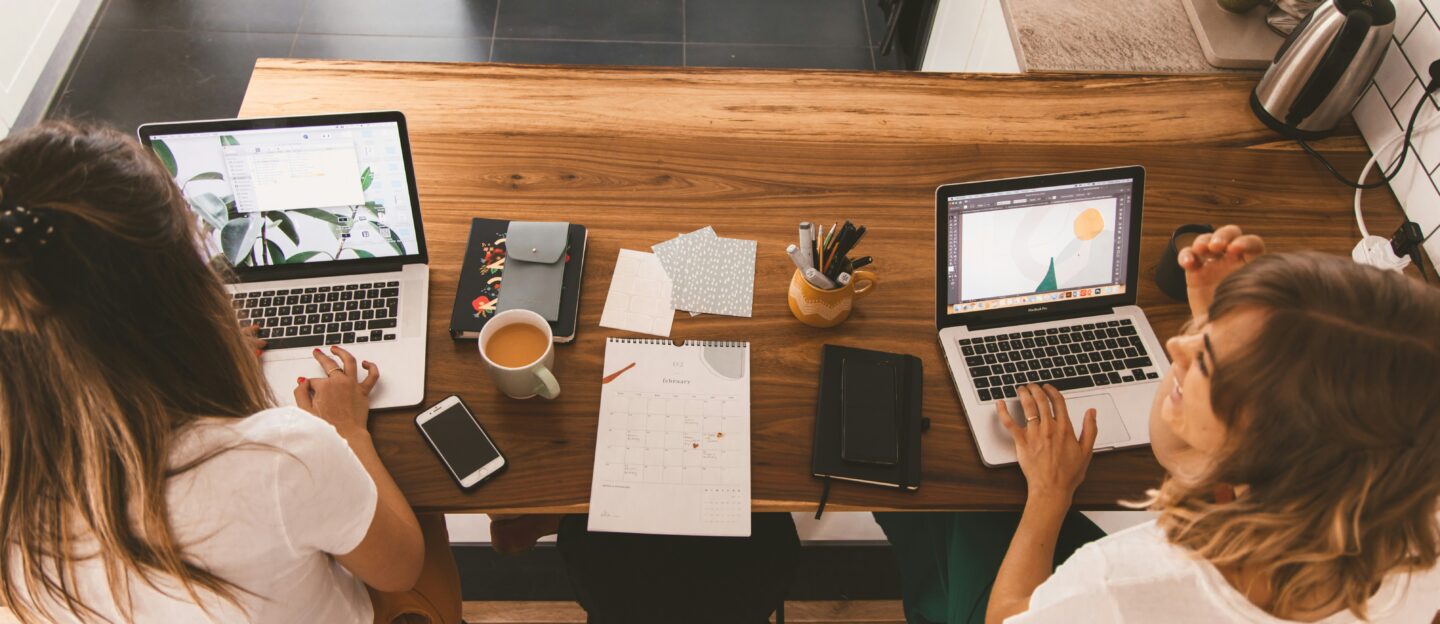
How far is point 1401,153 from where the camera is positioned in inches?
63.3

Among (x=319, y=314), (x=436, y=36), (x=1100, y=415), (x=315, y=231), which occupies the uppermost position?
(x=315, y=231)

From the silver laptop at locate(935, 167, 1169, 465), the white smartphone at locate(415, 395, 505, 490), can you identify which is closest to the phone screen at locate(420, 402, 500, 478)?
the white smartphone at locate(415, 395, 505, 490)

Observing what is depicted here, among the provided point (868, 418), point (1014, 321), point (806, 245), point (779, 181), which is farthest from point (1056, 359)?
point (779, 181)

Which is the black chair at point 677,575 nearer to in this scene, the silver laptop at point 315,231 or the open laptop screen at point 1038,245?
the silver laptop at point 315,231

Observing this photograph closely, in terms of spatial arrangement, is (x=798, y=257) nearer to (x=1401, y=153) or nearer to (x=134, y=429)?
(x=134, y=429)

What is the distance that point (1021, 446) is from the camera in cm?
122

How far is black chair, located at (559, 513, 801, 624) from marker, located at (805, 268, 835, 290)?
0.42 m

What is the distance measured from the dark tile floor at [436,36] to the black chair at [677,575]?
192cm

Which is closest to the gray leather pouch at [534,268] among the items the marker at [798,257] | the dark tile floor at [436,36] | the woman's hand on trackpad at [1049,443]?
the marker at [798,257]

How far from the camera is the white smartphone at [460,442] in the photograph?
46.4 inches

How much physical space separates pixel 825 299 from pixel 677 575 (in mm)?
480

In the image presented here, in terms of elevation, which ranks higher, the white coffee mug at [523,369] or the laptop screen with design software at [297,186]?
the laptop screen with design software at [297,186]

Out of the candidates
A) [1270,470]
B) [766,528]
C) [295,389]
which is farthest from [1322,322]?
[295,389]

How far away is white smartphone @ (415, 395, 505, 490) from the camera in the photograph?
1179 mm
